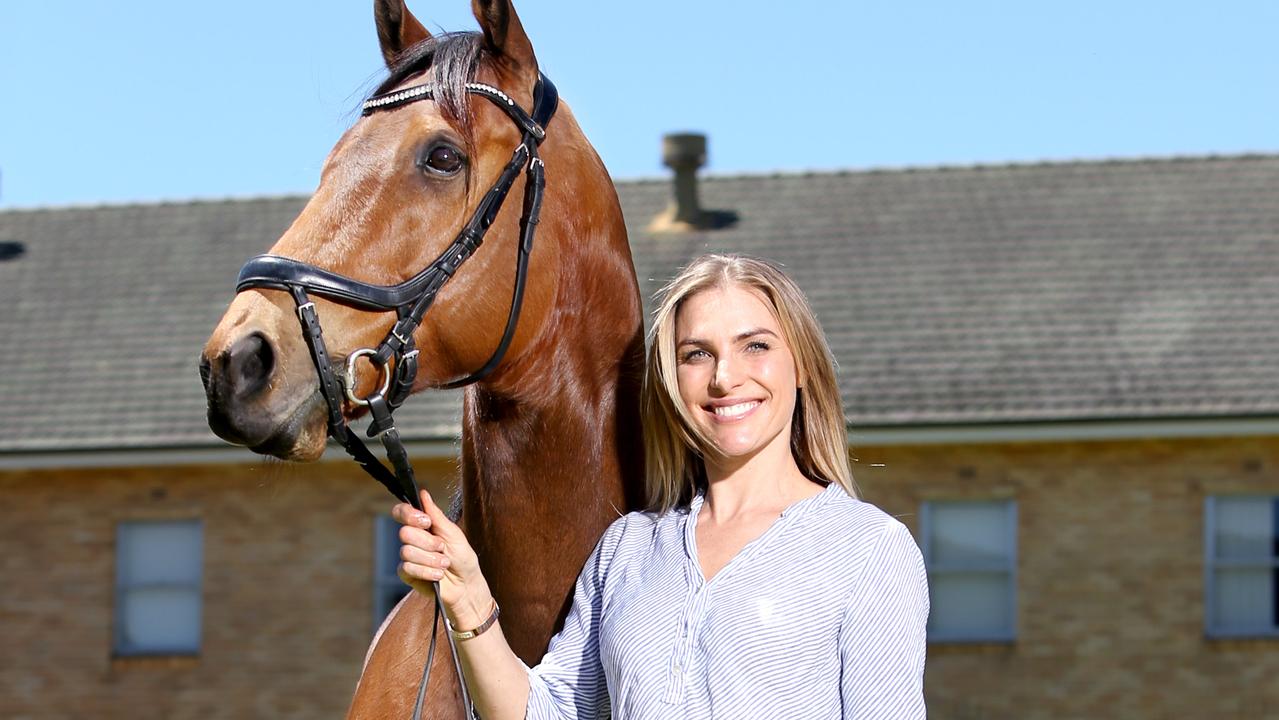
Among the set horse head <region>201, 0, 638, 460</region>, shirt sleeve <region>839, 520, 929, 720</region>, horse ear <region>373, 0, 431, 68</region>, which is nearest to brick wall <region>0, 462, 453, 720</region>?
horse ear <region>373, 0, 431, 68</region>

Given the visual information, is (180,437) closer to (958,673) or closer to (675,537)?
(958,673)

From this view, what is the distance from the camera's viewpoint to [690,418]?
295 cm

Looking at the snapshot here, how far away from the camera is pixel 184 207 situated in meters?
20.7

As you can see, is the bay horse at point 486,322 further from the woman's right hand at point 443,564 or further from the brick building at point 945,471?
→ the brick building at point 945,471

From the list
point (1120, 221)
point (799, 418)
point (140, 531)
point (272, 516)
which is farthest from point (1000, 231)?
point (799, 418)

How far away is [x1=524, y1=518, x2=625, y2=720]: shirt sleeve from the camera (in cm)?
300

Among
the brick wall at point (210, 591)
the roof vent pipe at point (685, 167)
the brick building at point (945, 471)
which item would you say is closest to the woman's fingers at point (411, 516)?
the brick building at point (945, 471)

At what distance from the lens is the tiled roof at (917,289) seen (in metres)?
15.2

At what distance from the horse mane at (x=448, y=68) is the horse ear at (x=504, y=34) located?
4cm

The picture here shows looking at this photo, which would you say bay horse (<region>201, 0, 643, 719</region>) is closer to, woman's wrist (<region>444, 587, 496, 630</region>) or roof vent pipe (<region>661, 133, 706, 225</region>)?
woman's wrist (<region>444, 587, 496, 630</region>)

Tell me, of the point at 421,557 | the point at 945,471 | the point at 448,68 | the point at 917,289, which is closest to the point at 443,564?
the point at 421,557

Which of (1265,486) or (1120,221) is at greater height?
(1120,221)

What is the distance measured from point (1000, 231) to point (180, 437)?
9341 millimetres

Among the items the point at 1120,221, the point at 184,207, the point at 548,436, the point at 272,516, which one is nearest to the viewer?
the point at 548,436
